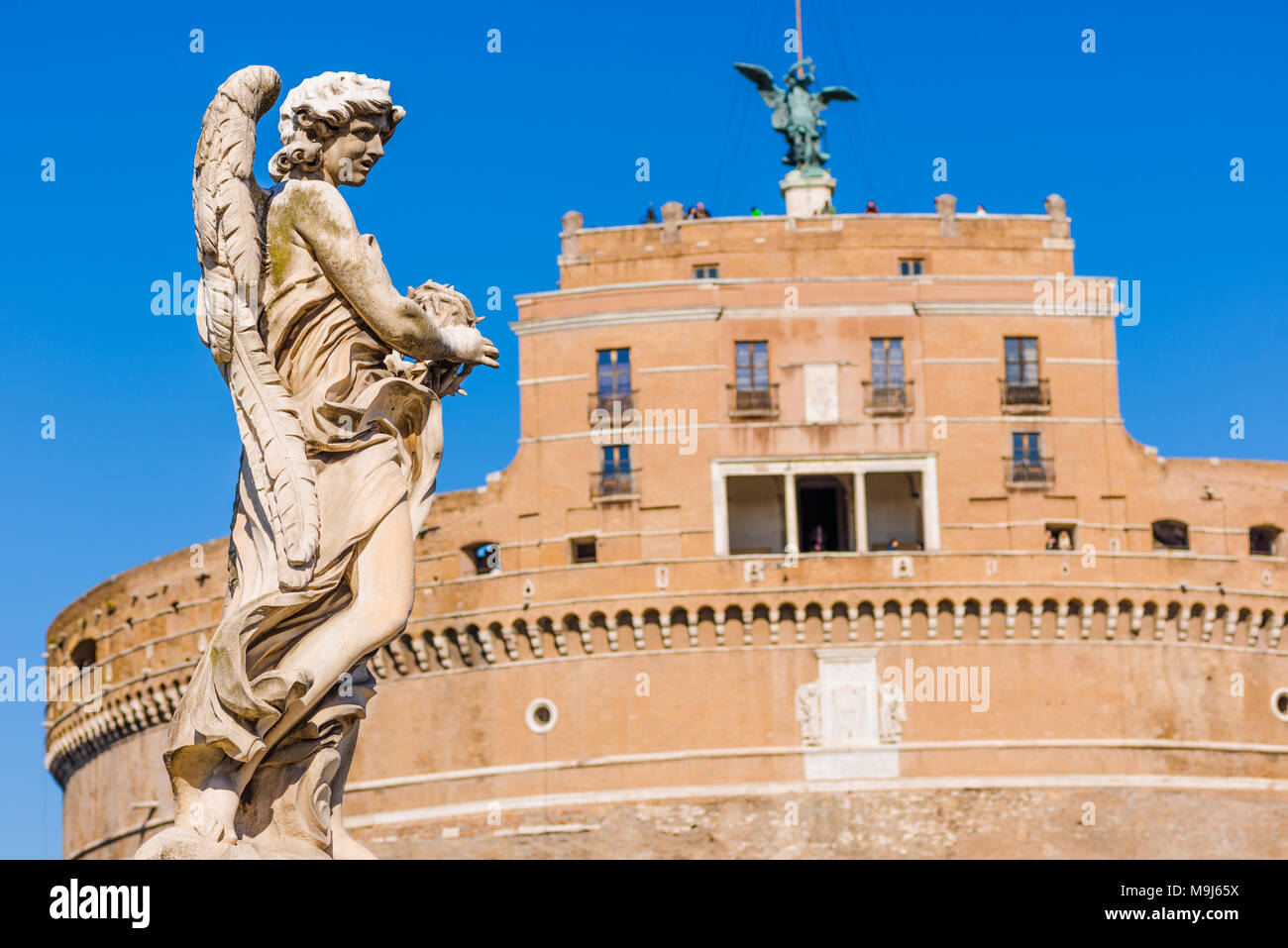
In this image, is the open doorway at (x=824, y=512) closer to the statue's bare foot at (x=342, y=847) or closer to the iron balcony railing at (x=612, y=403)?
the iron balcony railing at (x=612, y=403)

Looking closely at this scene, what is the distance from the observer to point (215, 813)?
260 inches

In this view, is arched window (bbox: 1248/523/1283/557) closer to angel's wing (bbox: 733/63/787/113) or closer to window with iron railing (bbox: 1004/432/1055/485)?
window with iron railing (bbox: 1004/432/1055/485)

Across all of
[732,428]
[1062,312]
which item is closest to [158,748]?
[732,428]

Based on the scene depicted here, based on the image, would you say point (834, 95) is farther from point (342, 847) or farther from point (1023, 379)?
point (342, 847)

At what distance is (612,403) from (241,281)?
45233mm

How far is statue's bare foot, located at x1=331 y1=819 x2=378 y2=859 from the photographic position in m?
6.89

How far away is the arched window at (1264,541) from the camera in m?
53.8

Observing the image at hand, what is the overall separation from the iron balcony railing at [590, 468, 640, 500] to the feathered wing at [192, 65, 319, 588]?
44846mm

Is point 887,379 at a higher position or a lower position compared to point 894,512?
higher

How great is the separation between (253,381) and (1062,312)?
48084 millimetres

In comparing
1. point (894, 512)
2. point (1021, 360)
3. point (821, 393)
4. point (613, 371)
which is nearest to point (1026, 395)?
point (1021, 360)

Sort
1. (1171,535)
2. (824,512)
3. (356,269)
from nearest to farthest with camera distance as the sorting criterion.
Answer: (356,269), (1171,535), (824,512)
